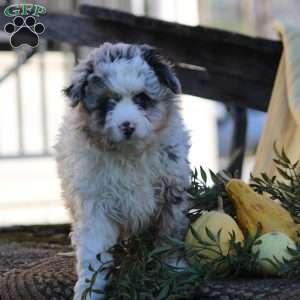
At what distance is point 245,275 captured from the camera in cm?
388

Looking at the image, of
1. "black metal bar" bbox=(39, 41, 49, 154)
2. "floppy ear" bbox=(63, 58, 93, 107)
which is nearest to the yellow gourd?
"floppy ear" bbox=(63, 58, 93, 107)

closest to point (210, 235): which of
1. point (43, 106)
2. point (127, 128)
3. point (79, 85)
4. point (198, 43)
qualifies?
point (127, 128)

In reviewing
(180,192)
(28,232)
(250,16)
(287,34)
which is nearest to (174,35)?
(287,34)

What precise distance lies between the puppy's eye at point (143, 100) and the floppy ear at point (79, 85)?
8.9 inches

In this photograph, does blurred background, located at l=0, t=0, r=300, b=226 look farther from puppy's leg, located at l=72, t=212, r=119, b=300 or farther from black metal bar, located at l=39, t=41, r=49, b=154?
puppy's leg, located at l=72, t=212, r=119, b=300

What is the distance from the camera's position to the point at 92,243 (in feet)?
12.8

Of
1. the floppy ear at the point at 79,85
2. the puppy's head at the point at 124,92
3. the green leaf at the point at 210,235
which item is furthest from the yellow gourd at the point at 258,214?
the floppy ear at the point at 79,85

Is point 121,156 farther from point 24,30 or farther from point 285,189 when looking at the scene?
point 24,30

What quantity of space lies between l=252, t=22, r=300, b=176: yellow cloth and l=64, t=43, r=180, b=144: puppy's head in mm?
1853

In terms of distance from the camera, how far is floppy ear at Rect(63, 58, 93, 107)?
383 centimetres

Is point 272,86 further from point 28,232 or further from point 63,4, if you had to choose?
point 63,4

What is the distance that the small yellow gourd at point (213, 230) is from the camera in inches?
152

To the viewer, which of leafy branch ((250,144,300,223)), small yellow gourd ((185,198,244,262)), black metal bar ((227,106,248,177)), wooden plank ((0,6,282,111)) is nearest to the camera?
small yellow gourd ((185,198,244,262))

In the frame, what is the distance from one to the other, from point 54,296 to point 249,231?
86 cm
